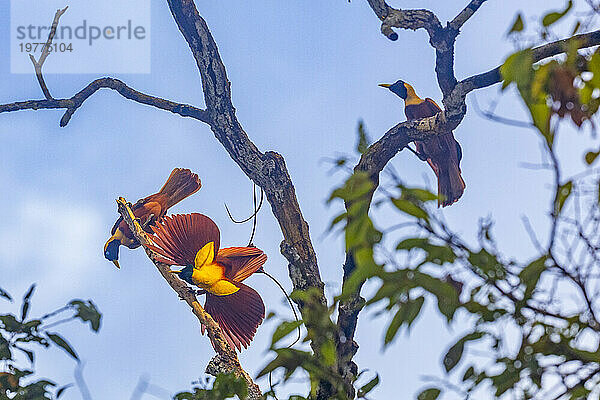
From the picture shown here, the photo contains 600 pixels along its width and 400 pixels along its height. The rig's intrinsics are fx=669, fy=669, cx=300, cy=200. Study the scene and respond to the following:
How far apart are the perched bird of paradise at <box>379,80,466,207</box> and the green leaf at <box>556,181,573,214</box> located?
956 millimetres

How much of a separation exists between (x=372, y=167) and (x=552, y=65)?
80 centimetres

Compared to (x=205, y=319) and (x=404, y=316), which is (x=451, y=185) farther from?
(x=404, y=316)

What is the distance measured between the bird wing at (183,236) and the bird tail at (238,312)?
106mm

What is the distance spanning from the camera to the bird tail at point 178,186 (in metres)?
1.62

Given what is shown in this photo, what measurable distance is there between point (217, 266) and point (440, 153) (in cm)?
55

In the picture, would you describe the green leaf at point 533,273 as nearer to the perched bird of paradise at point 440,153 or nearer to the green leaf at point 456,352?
the green leaf at point 456,352

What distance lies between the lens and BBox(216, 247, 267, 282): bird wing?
4.94 ft

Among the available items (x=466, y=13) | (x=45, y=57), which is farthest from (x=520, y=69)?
(x=45, y=57)

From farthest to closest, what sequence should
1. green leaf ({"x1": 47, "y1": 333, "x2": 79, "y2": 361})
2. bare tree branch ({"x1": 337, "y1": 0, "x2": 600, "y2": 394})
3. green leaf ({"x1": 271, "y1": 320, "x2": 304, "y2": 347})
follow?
bare tree branch ({"x1": 337, "y1": 0, "x2": 600, "y2": 394}) → green leaf ({"x1": 47, "y1": 333, "x2": 79, "y2": 361}) → green leaf ({"x1": 271, "y1": 320, "x2": 304, "y2": 347})

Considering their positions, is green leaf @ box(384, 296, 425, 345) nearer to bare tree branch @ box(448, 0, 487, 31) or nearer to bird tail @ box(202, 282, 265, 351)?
bare tree branch @ box(448, 0, 487, 31)

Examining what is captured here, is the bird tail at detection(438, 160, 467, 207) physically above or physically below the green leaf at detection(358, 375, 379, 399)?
above

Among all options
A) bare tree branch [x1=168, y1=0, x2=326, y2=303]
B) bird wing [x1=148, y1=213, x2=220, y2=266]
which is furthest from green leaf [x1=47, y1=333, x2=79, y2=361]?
bird wing [x1=148, y1=213, x2=220, y2=266]

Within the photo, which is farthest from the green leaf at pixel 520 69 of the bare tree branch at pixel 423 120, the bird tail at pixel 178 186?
the bird tail at pixel 178 186

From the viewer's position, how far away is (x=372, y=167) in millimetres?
1234
